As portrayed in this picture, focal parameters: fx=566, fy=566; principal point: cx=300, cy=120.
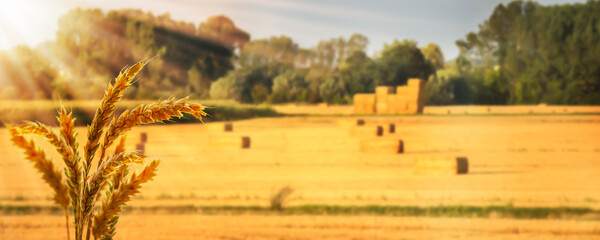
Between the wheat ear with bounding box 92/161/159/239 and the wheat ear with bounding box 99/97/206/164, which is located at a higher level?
the wheat ear with bounding box 99/97/206/164

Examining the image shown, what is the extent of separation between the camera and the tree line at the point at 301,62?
9.86 meters

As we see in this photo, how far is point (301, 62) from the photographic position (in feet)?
34.6

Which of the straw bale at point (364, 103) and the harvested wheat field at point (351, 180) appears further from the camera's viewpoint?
the straw bale at point (364, 103)

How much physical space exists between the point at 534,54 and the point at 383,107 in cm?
328

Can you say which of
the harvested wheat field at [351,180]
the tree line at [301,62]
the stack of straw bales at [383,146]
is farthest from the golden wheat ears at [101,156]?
the stack of straw bales at [383,146]

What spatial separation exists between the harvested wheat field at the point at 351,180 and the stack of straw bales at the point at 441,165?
0.30 ft

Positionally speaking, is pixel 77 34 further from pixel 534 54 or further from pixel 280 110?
pixel 534 54

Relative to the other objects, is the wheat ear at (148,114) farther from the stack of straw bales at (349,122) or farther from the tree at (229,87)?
the stack of straw bales at (349,122)

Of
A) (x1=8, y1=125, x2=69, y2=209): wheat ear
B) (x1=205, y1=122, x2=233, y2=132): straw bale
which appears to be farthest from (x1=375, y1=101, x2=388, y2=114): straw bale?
(x1=8, y1=125, x2=69, y2=209): wheat ear

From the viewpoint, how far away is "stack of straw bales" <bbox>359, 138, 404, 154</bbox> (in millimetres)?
11992

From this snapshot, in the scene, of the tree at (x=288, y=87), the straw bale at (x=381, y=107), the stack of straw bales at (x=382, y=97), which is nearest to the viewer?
the tree at (x=288, y=87)

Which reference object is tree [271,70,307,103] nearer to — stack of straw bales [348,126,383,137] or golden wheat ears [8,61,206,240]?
stack of straw bales [348,126,383,137]

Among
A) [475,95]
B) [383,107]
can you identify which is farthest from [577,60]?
[383,107]

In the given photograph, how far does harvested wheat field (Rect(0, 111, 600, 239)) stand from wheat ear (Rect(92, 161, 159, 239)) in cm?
180
